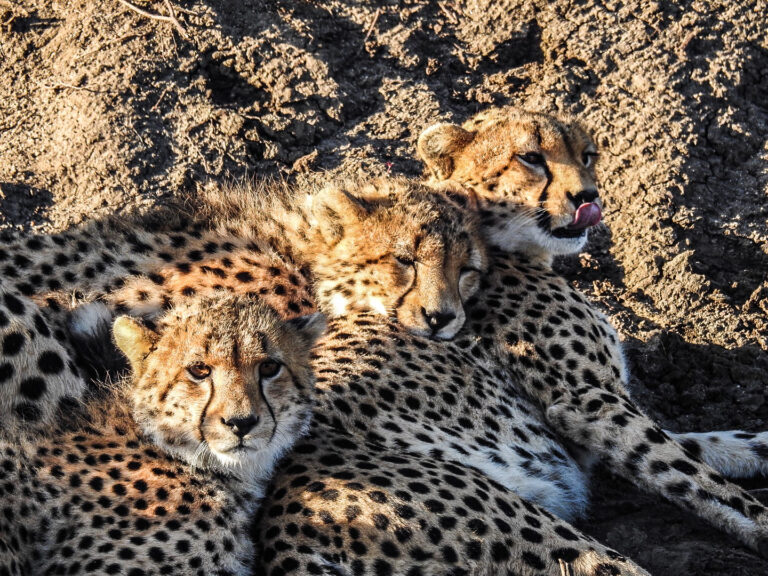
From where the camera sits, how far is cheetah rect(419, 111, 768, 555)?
3.70m

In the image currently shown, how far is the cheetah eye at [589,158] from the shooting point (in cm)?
446

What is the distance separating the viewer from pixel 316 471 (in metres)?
3.27

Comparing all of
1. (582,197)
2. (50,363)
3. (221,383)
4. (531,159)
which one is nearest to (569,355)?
(582,197)

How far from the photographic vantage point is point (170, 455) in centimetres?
319

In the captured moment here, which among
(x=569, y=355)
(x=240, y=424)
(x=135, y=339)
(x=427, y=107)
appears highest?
(x=427, y=107)

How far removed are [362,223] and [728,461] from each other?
151 cm

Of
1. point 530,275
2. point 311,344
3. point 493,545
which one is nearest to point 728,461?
point 530,275

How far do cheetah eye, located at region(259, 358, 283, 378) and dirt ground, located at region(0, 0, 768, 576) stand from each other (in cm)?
193

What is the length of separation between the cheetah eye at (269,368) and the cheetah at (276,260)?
2.38 feet

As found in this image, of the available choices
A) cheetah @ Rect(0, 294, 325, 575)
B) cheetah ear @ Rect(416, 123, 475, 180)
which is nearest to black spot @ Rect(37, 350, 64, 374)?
cheetah @ Rect(0, 294, 325, 575)

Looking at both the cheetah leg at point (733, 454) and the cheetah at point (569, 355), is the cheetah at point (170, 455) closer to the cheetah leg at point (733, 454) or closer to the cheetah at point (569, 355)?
the cheetah at point (569, 355)

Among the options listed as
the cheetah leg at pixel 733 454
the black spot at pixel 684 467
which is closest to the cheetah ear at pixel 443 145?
the cheetah leg at pixel 733 454

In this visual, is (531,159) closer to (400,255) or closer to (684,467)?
(400,255)

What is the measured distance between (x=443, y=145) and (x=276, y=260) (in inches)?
30.5
